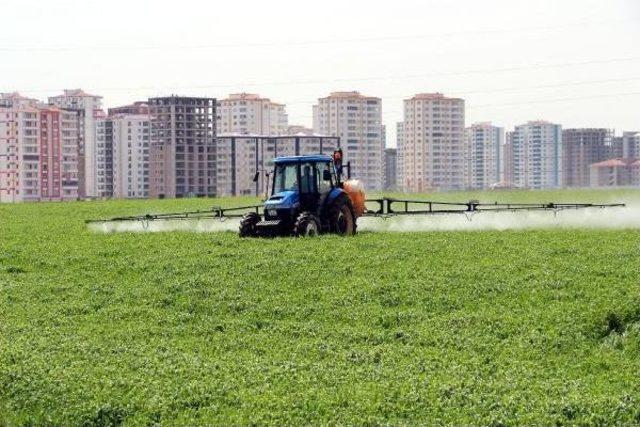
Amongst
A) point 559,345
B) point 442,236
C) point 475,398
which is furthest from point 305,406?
point 442,236

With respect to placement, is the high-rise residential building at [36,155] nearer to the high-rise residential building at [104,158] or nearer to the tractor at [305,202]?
the high-rise residential building at [104,158]

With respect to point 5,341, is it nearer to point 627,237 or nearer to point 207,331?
point 207,331

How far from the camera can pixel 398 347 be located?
1706cm

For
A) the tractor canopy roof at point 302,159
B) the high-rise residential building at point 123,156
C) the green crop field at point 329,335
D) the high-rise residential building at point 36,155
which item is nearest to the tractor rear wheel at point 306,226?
Result: the tractor canopy roof at point 302,159

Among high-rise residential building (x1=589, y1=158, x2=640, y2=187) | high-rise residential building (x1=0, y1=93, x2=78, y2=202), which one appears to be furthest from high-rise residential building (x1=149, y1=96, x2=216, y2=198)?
high-rise residential building (x1=589, y1=158, x2=640, y2=187)

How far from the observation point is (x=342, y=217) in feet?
109

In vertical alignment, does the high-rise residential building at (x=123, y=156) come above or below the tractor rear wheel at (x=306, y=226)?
above

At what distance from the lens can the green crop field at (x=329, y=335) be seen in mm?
14258

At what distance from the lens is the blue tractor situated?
32.1m

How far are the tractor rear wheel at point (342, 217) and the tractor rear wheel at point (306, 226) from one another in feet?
3.49

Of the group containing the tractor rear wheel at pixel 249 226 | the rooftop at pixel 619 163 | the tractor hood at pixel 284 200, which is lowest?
the tractor rear wheel at pixel 249 226

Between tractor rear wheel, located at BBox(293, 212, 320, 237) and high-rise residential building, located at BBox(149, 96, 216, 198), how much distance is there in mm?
135863

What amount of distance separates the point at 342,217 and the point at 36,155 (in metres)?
149

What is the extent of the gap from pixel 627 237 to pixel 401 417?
17.1 m
